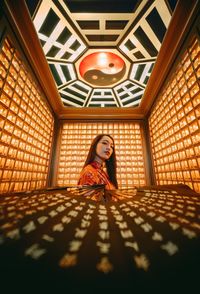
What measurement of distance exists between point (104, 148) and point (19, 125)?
178 cm

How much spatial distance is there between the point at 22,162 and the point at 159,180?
3385 millimetres

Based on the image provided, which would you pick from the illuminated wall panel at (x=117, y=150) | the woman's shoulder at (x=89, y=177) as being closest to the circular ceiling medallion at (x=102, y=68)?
the illuminated wall panel at (x=117, y=150)

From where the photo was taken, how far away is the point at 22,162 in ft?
9.07

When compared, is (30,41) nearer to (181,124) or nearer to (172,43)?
(172,43)

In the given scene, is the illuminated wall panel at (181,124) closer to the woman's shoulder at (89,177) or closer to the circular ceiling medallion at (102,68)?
the circular ceiling medallion at (102,68)

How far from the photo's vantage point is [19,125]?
262 cm

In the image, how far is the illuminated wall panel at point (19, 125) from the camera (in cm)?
223

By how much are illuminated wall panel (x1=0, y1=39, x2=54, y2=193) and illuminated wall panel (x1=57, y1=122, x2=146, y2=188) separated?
88cm

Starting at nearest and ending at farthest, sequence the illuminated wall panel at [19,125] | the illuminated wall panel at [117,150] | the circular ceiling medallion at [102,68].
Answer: the illuminated wall panel at [19,125] < the circular ceiling medallion at [102,68] < the illuminated wall panel at [117,150]

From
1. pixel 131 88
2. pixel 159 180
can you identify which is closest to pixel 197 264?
pixel 159 180

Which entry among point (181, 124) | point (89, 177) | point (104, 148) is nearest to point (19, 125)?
point (104, 148)

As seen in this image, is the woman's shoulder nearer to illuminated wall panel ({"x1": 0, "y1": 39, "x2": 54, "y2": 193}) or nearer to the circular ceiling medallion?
illuminated wall panel ({"x1": 0, "y1": 39, "x2": 54, "y2": 193})

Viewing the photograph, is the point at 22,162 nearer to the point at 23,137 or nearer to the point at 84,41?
the point at 23,137

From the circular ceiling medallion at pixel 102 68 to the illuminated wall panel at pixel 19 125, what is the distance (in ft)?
4.22
